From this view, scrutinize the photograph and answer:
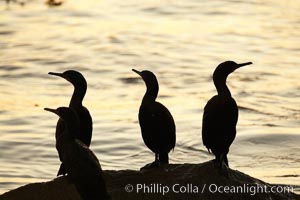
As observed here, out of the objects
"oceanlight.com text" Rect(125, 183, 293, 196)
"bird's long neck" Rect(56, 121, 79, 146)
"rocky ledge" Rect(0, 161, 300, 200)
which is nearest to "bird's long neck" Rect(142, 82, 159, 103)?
"rocky ledge" Rect(0, 161, 300, 200)

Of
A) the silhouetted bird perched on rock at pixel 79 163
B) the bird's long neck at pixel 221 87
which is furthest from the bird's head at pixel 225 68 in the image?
the silhouetted bird perched on rock at pixel 79 163

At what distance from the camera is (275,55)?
87.6 feet

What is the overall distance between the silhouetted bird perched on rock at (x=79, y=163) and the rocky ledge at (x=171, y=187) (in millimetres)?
615

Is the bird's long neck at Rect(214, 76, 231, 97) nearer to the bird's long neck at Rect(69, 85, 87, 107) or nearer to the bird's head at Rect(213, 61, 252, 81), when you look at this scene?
the bird's head at Rect(213, 61, 252, 81)

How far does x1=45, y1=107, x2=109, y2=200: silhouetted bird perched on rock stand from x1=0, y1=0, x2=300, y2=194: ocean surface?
5.12m

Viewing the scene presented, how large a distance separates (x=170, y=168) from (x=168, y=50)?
38.9ft

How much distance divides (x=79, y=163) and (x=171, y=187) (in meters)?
1.24

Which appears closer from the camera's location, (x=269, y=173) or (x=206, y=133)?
(x=206, y=133)

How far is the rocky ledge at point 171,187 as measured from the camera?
574 inches

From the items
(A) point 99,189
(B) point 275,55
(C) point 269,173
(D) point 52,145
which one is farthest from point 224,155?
(B) point 275,55

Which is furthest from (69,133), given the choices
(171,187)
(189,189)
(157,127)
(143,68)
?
(143,68)

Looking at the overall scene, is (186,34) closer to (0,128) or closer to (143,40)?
(143,40)

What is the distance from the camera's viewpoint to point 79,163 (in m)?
14.0

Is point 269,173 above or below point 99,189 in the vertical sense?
below
